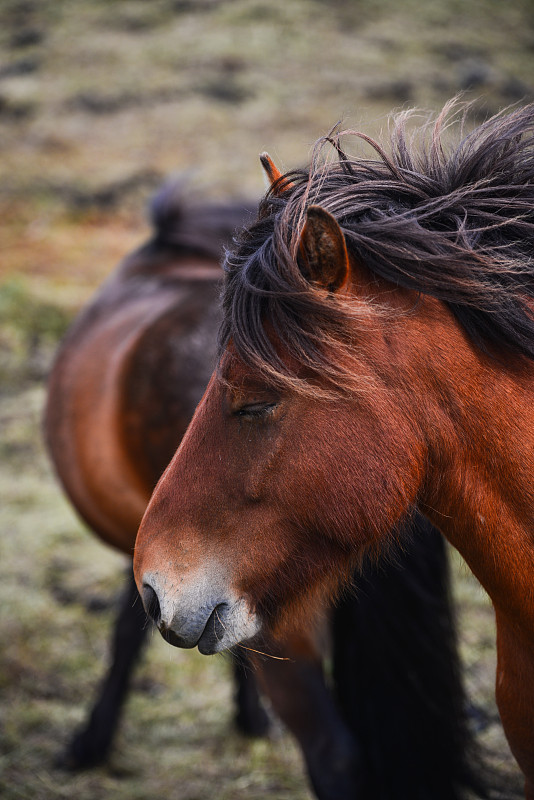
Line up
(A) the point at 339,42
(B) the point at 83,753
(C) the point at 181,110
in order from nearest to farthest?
(B) the point at 83,753 < (C) the point at 181,110 < (A) the point at 339,42

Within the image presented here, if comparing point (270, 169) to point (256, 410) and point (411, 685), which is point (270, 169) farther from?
point (411, 685)

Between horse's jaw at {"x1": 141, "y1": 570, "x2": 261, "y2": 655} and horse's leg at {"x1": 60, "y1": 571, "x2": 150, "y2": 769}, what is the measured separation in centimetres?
182

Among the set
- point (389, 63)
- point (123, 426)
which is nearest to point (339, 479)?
point (123, 426)

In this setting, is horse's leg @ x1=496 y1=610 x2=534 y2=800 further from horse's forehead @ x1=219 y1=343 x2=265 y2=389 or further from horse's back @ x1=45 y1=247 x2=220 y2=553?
horse's back @ x1=45 y1=247 x2=220 y2=553

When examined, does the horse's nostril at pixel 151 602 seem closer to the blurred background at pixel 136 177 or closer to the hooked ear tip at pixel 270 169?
the blurred background at pixel 136 177

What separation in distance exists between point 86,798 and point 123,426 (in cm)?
161

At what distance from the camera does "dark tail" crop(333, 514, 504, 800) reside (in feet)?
7.62

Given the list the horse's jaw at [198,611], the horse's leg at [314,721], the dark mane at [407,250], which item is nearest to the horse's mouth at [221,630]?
the horse's jaw at [198,611]

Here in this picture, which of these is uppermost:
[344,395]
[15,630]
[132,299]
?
[344,395]

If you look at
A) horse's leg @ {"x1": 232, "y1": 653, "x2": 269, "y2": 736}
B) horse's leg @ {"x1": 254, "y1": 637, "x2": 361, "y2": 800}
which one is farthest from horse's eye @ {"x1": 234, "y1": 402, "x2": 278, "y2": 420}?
horse's leg @ {"x1": 232, "y1": 653, "x2": 269, "y2": 736}

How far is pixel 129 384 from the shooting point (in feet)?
8.51

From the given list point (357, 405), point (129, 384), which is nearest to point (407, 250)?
point (357, 405)

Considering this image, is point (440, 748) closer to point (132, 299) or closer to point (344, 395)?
point (344, 395)

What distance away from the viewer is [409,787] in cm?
232
